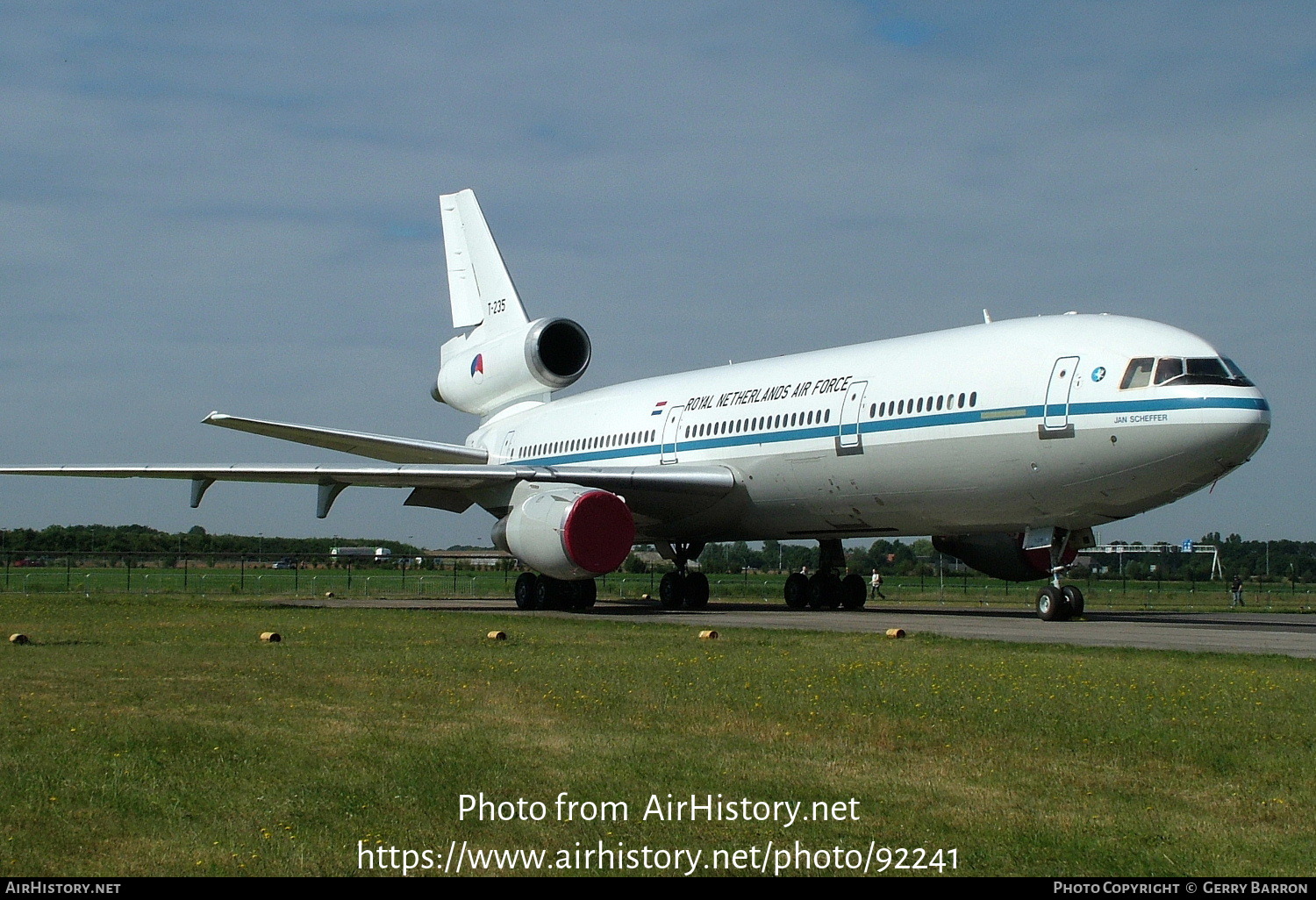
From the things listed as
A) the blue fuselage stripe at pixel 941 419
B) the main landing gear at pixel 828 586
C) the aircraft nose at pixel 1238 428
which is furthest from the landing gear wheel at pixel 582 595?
the aircraft nose at pixel 1238 428

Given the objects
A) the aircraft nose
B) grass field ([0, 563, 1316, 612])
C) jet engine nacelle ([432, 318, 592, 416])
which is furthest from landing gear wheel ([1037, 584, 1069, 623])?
jet engine nacelle ([432, 318, 592, 416])

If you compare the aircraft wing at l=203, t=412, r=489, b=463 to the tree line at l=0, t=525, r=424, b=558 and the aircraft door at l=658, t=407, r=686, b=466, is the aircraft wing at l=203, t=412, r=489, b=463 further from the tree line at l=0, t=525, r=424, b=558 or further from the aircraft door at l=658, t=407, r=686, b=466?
the tree line at l=0, t=525, r=424, b=558

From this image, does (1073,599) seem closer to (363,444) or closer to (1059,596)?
(1059,596)

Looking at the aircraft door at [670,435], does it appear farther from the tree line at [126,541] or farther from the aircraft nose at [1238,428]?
the tree line at [126,541]

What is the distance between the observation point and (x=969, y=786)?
681 cm

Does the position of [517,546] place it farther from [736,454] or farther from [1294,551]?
[1294,551]

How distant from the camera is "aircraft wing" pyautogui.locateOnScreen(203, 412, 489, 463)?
88.1 feet

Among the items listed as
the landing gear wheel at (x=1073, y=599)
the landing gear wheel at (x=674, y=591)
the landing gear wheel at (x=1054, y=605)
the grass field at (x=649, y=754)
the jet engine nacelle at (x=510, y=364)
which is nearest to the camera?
the grass field at (x=649, y=754)

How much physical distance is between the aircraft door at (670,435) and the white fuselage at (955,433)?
54mm

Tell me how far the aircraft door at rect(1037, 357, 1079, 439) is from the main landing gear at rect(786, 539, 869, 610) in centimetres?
797

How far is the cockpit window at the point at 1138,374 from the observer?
18297 mm

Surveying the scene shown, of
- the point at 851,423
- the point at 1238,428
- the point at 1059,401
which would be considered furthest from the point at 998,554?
the point at 1238,428
